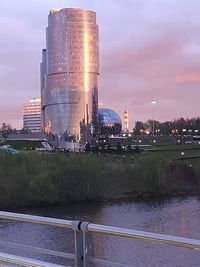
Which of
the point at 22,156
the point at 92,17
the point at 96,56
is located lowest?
the point at 22,156

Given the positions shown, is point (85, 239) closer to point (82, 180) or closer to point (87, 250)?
point (87, 250)

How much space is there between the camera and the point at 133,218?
55.9m

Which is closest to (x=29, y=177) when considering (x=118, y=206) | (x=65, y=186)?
(x=65, y=186)

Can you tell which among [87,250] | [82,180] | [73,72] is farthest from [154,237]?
[73,72]

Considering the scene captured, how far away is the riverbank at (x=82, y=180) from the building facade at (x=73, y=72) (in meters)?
90.3

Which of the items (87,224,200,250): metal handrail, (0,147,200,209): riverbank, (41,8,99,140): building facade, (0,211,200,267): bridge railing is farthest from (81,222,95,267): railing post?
(41,8,99,140): building facade

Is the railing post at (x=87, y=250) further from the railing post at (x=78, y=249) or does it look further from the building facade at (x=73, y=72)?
the building facade at (x=73, y=72)

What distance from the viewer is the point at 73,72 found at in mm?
191875

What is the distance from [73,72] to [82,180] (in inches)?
4536

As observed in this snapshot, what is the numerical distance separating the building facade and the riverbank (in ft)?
296

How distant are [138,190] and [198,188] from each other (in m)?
11.8

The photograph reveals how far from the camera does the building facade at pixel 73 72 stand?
187875 millimetres

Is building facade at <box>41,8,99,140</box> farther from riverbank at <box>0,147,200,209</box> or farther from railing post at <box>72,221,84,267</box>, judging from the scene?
railing post at <box>72,221,84,267</box>

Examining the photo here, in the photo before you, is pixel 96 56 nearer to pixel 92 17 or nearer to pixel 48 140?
pixel 92 17
